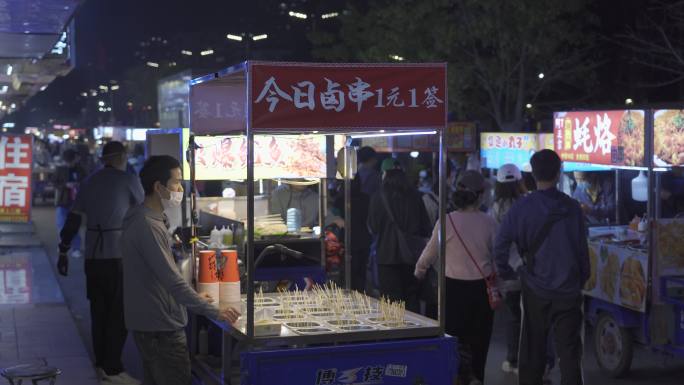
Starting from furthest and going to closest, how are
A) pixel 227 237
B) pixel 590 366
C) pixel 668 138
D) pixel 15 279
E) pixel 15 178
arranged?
pixel 15 178, pixel 15 279, pixel 590 366, pixel 668 138, pixel 227 237

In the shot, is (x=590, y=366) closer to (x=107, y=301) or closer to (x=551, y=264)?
(x=551, y=264)

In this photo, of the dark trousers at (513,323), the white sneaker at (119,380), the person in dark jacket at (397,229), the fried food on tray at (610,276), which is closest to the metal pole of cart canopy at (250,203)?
the white sneaker at (119,380)

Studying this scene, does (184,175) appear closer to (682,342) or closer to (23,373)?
(23,373)

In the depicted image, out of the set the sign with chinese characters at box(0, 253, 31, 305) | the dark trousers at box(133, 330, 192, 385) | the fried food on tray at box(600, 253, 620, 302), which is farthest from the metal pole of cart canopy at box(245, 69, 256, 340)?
the sign with chinese characters at box(0, 253, 31, 305)

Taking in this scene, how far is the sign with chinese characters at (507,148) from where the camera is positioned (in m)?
20.5

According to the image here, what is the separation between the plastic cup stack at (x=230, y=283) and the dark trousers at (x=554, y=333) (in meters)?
2.13

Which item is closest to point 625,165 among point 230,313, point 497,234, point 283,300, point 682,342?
point 682,342

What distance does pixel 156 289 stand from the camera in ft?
18.8

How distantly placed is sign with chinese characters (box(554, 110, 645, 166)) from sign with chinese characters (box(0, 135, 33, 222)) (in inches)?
375

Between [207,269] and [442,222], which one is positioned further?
[207,269]

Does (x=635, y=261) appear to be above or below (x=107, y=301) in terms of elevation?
above

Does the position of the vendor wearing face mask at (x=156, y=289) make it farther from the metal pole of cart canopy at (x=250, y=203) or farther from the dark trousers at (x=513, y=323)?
the dark trousers at (x=513, y=323)

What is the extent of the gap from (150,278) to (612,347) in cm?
529

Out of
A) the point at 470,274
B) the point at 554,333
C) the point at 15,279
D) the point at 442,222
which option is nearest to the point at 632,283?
the point at 470,274
